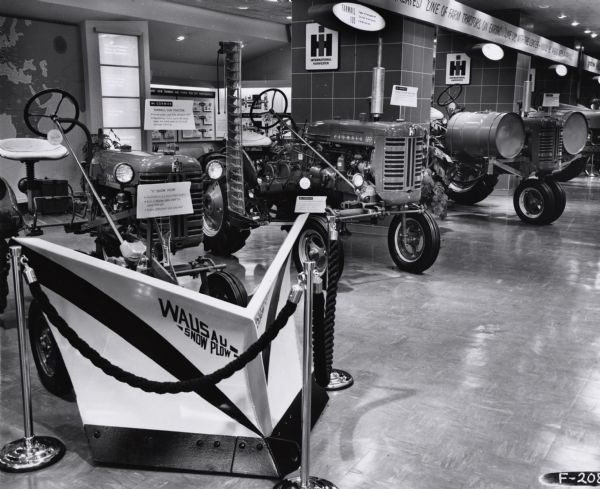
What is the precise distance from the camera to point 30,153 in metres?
4.62

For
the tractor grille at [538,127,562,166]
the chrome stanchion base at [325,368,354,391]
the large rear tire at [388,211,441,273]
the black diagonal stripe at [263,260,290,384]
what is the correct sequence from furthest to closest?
the tractor grille at [538,127,562,166]
the large rear tire at [388,211,441,273]
the chrome stanchion base at [325,368,354,391]
the black diagonal stripe at [263,260,290,384]

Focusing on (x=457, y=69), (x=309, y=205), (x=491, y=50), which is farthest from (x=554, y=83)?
(x=309, y=205)

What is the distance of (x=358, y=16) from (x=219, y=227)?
9.10 ft

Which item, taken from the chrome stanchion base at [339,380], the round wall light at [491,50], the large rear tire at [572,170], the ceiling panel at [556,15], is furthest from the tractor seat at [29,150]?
the large rear tire at [572,170]

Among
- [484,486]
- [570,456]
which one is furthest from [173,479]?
[570,456]

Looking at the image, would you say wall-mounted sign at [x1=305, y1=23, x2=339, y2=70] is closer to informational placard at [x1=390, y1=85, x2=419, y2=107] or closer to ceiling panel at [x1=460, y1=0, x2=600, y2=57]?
informational placard at [x1=390, y1=85, x2=419, y2=107]

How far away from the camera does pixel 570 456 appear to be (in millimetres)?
2730

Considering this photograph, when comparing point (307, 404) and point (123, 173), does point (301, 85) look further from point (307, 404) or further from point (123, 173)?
point (307, 404)

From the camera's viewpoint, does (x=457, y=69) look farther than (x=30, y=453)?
Answer: Yes

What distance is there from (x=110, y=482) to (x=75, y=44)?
981 centimetres

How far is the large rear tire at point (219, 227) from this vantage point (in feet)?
21.0

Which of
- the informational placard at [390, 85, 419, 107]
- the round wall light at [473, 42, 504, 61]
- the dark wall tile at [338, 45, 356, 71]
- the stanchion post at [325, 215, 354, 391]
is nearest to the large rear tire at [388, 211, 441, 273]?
the informational placard at [390, 85, 419, 107]

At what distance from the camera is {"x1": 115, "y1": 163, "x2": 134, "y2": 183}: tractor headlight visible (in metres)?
4.24

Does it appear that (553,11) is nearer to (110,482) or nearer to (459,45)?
(459,45)
